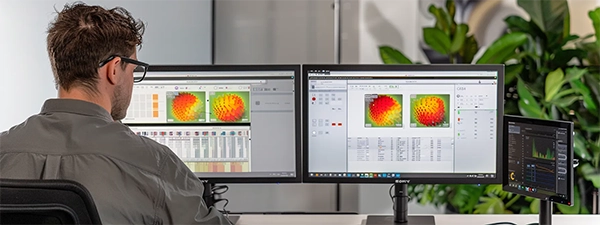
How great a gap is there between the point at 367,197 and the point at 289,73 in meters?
2.03

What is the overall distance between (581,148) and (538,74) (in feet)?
1.33

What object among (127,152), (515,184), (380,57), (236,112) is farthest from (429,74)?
(380,57)

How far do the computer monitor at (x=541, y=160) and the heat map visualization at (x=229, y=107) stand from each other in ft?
2.28

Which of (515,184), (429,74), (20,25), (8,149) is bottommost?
(515,184)

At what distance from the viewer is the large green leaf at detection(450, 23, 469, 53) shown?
3627 millimetres

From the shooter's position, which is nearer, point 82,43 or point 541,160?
point 82,43

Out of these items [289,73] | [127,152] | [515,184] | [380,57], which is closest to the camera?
[127,152]

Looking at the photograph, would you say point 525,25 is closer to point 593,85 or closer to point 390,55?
point 593,85

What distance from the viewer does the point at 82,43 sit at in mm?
1459

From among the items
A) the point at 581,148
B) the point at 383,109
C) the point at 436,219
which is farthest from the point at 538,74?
the point at 383,109

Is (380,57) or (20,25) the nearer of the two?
(20,25)

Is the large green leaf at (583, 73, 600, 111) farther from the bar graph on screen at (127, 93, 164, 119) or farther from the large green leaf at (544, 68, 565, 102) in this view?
the bar graph on screen at (127, 93, 164, 119)

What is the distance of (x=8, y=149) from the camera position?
1.37 meters

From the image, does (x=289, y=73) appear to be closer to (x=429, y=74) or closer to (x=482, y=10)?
(x=429, y=74)
